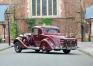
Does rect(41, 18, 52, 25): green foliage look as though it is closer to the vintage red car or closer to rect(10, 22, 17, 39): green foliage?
rect(10, 22, 17, 39): green foliage

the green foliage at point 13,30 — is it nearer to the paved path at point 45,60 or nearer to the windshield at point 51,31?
the windshield at point 51,31

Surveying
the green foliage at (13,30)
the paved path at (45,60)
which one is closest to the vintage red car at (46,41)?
the paved path at (45,60)

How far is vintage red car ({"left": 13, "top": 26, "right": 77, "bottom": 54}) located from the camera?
35125 millimetres

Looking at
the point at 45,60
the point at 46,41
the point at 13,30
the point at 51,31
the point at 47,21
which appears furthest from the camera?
the point at 13,30

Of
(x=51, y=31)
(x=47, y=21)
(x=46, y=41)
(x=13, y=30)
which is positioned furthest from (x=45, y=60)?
(x=13, y=30)

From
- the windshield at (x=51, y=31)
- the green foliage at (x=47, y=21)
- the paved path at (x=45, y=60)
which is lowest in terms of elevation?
the paved path at (x=45, y=60)

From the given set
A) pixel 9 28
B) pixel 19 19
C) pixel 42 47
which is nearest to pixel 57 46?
pixel 42 47

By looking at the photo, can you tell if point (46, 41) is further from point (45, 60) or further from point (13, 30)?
point (13, 30)

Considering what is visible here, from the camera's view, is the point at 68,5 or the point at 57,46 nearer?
the point at 57,46

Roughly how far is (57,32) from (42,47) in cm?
206

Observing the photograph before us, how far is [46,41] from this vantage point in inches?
1398

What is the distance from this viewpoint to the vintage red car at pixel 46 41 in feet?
115

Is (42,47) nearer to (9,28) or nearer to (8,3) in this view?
Answer: (9,28)

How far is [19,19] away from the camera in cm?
6450
